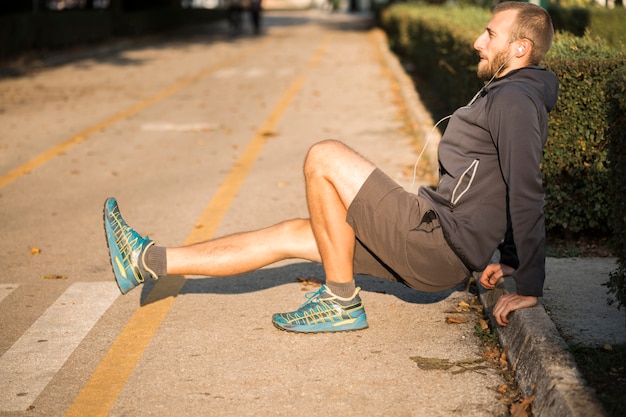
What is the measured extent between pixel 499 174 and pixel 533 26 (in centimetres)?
68

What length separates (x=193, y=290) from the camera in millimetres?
5625

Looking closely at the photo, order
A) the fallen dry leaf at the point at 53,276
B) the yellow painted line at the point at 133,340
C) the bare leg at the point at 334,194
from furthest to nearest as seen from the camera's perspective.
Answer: the fallen dry leaf at the point at 53,276
the bare leg at the point at 334,194
the yellow painted line at the point at 133,340

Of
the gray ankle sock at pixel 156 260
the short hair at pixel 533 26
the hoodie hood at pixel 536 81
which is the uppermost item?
the short hair at pixel 533 26

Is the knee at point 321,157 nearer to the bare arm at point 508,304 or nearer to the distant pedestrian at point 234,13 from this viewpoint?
the bare arm at point 508,304

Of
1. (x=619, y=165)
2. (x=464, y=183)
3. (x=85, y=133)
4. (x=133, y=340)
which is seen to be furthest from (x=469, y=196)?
(x=85, y=133)

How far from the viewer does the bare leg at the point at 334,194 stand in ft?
14.6

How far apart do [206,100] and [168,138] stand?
4.04m

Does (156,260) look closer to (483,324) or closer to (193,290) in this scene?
(193,290)

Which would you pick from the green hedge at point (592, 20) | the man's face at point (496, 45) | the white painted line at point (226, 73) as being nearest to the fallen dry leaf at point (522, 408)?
the man's face at point (496, 45)

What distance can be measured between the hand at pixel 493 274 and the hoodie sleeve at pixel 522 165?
0.61 m

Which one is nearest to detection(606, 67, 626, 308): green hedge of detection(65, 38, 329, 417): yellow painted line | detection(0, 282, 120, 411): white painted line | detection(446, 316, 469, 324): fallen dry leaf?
detection(446, 316, 469, 324): fallen dry leaf

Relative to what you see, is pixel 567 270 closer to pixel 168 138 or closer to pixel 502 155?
pixel 502 155

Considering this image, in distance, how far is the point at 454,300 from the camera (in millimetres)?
5367

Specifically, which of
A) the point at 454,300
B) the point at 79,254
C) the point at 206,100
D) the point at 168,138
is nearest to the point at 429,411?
the point at 454,300
